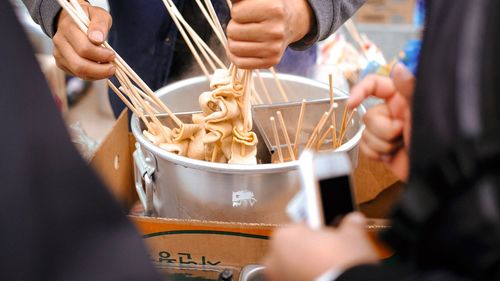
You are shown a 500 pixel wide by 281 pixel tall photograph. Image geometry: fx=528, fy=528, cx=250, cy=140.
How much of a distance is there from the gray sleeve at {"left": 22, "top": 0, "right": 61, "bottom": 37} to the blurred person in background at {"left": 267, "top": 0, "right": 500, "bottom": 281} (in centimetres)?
80

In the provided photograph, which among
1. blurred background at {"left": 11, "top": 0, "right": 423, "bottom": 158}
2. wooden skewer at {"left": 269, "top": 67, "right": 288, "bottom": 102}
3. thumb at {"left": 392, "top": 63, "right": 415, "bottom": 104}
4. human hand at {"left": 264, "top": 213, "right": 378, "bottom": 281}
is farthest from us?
blurred background at {"left": 11, "top": 0, "right": 423, "bottom": 158}

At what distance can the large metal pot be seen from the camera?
88cm

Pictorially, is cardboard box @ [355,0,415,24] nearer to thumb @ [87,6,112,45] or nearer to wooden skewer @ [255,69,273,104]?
wooden skewer @ [255,69,273,104]

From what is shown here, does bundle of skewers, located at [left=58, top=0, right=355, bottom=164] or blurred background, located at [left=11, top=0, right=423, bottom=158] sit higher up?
bundle of skewers, located at [left=58, top=0, right=355, bottom=164]

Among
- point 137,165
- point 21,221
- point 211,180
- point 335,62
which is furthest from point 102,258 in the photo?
point 335,62

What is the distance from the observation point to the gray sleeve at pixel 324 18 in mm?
1042

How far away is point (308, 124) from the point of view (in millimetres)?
1126

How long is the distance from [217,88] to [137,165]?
0.71 feet

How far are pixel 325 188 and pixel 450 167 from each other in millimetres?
148

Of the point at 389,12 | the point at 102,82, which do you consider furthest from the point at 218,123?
the point at 389,12

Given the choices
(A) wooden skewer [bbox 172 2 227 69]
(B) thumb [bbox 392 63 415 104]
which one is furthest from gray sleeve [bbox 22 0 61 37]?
(B) thumb [bbox 392 63 415 104]

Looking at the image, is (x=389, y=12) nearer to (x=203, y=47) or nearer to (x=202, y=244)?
(x=203, y=47)

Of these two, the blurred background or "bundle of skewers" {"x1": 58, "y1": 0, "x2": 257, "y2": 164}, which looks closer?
"bundle of skewers" {"x1": 58, "y1": 0, "x2": 257, "y2": 164}

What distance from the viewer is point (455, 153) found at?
449mm
